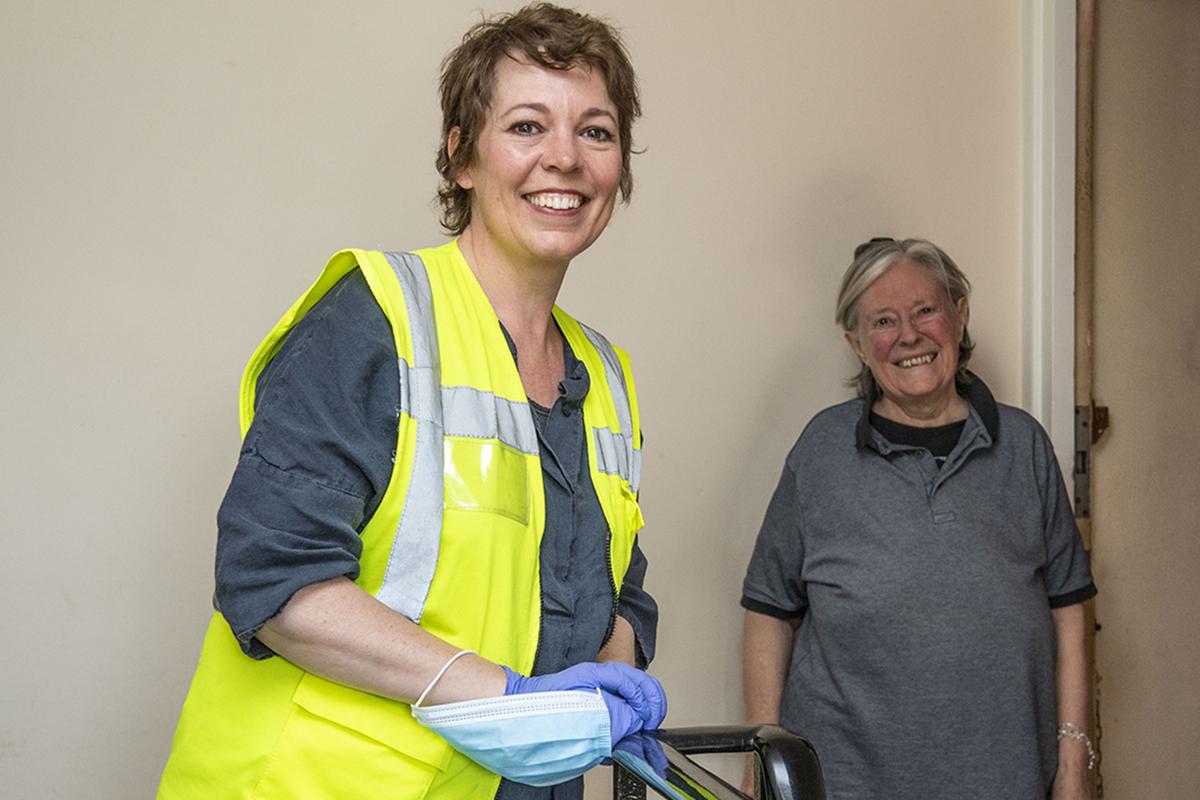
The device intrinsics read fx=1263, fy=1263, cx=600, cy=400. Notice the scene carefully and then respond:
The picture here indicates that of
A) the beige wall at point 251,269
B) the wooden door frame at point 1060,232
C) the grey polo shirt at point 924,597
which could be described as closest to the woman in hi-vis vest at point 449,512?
the beige wall at point 251,269

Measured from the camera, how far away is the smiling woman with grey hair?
2.06 meters

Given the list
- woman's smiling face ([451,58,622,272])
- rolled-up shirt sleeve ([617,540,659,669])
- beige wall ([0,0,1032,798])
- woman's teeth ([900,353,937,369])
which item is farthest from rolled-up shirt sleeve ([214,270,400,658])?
woman's teeth ([900,353,937,369])

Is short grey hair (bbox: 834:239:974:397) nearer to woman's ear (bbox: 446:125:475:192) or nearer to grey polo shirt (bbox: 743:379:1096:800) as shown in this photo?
grey polo shirt (bbox: 743:379:1096:800)

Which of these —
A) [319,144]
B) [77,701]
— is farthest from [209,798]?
[319,144]

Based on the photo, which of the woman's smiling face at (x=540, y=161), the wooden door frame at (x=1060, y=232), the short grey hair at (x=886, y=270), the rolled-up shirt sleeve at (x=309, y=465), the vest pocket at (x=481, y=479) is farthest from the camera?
the wooden door frame at (x=1060, y=232)

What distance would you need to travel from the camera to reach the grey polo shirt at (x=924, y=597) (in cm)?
206

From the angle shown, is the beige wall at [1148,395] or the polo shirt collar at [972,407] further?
the beige wall at [1148,395]

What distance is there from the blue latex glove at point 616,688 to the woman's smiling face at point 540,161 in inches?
18.3

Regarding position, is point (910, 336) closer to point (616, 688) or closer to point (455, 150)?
point (455, 150)

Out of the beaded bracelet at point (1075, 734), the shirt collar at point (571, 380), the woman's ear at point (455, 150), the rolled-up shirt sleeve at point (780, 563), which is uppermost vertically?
the woman's ear at point (455, 150)

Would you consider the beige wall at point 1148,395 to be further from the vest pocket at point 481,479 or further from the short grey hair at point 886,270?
the vest pocket at point 481,479

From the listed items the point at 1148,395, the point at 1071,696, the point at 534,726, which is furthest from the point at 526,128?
the point at 1148,395

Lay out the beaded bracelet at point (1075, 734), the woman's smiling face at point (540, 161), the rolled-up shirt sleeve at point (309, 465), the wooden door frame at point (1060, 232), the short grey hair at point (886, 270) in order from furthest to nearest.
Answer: the wooden door frame at point (1060, 232)
the short grey hair at point (886, 270)
the beaded bracelet at point (1075, 734)
the woman's smiling face at point (540, 161)
the rolled-up shirt sleeve at point (309, 465)

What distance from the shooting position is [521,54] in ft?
4.63
